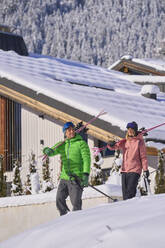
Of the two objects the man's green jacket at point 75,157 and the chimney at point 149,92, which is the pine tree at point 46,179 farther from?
the chimney at point 149,92

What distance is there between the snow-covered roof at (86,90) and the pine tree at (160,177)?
72 centimetres

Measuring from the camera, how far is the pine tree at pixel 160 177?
476 inches

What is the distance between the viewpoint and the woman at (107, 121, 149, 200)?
8.20 m

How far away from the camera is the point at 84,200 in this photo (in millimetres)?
9531

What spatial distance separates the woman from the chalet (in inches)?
177

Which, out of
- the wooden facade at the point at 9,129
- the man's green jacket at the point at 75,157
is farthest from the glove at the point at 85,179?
the wooden facade at the point at 9,129

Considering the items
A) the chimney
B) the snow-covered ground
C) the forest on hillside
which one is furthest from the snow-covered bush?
the forest on hillside

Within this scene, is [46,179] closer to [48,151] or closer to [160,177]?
[160,177]

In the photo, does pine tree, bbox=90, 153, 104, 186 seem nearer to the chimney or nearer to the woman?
the woman

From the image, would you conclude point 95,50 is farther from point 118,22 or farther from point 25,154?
point 25,154

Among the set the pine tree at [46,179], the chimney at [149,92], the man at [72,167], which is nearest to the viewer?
the man at [72,167]

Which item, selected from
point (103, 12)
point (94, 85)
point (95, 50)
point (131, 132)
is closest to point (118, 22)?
point (103, 12)

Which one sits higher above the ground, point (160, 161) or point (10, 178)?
point (160, 161)

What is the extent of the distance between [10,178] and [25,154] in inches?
29.8
